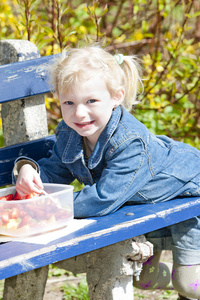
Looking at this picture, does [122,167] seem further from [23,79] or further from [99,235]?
[23,79]

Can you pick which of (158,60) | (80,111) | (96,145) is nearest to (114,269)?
(96,145)

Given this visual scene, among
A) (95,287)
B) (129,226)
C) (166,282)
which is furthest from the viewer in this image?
(166,282)

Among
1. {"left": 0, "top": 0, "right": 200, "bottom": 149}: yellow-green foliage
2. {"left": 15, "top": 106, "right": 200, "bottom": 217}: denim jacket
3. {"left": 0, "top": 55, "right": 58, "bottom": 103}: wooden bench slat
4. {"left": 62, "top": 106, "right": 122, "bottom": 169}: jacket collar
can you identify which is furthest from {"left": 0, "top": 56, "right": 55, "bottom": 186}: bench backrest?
{"left": 0, "top": 0, "right": 200, "bottom": 149}: yellow-green foliage

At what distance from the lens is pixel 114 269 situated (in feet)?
5.88

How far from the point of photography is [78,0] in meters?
4.46

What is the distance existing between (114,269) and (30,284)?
19.1 inches

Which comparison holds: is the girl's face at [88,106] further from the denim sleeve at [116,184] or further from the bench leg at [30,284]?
the bench leg at [30,284]

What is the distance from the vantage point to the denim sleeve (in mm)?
1803

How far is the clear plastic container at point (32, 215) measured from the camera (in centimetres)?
163

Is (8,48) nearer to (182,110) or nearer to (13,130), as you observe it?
(13,130)

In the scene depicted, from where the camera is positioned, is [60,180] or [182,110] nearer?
[60,180]

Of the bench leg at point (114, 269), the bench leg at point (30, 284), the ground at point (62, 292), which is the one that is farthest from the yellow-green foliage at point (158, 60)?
the bench leg at point (114, 269)

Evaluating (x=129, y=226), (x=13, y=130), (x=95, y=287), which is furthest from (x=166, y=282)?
(x=13, y=130)

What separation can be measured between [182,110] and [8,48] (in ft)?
5.74
